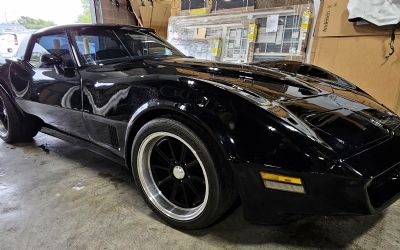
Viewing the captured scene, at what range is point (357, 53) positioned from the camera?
3119 mm

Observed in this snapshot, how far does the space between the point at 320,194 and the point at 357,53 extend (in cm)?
269

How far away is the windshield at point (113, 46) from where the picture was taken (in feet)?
6.51

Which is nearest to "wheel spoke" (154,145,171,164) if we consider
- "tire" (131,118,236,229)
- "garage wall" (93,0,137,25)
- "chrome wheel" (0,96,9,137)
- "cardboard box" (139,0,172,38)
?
"tire" (131,118,236,229)

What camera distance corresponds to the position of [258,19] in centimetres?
376

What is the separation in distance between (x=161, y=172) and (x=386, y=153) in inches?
43.3

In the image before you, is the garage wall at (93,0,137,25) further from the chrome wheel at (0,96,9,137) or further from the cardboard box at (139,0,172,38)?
the chrome wheel at (0,96,9,137)

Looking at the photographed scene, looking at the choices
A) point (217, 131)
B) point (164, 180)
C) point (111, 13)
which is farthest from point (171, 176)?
point (111, 13)

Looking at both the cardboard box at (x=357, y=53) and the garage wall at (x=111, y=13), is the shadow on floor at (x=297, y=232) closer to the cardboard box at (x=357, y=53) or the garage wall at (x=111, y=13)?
the cardboard box at (x=357, y=53)

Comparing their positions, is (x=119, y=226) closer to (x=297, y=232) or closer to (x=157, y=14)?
(x=297, y=232)

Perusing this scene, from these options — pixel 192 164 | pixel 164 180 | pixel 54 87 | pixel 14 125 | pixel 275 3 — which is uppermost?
pixel 275 3

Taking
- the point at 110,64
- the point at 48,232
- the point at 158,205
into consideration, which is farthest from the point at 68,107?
the point at 158,205

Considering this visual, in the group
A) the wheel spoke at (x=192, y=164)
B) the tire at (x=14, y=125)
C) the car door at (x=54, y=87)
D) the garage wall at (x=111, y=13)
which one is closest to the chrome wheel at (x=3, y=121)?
the tire at (x=14, y=125)

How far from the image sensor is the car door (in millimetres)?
1894

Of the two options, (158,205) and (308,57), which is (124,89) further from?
(308,57)
